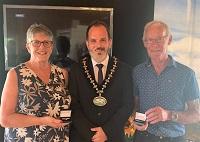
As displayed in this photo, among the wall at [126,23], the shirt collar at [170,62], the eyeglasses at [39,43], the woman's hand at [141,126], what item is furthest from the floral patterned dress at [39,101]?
the shirt collar at [170,62]

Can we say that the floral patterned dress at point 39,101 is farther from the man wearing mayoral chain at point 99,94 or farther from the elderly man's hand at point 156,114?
the elderly man's hand at point 156,114

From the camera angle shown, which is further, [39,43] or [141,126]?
[141,126]

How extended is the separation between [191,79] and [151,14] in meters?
0.58

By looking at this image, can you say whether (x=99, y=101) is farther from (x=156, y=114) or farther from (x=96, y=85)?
(x=156, y=114)

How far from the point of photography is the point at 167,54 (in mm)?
1964

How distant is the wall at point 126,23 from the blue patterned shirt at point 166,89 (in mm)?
162

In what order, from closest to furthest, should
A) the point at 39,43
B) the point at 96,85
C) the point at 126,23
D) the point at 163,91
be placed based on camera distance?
the point at 39,43 < the point at 96,85 < the point at 163,91 < the point at 126,23

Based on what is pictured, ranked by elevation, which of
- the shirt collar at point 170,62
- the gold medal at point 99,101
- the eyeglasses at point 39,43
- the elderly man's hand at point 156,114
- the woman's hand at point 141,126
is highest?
the eyeglasses at point 39,43

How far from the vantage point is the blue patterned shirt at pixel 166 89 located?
77.0 inches

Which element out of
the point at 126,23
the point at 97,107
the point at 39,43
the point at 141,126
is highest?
the point at 126,23

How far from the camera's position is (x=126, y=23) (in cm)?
218

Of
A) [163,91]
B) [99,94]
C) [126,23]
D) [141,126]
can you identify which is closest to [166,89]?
[163,91]

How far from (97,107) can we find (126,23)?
0.75 metres

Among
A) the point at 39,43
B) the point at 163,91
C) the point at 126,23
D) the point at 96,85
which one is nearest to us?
the point at 39,43
